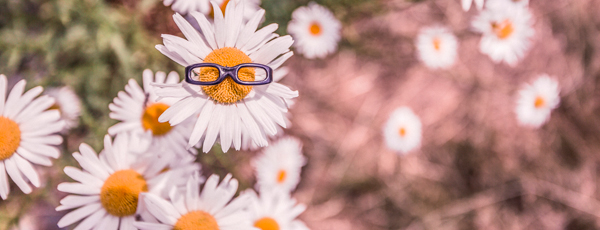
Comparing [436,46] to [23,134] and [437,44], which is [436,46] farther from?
[23,134]

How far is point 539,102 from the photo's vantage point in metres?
3.09

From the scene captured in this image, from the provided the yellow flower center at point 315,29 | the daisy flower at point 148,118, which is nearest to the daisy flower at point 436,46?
the yellow flower center at point 315,29

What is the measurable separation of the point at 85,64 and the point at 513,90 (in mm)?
3848

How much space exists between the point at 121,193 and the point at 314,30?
1.66 meters

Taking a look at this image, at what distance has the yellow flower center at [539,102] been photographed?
3.09 meters

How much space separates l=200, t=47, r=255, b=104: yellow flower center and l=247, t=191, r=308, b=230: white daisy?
2.63 feet

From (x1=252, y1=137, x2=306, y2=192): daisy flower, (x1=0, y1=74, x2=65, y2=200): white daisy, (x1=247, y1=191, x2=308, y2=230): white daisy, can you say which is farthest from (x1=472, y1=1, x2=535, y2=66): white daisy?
(x1=0, y1=74, x2=65, y2=200): white daisy

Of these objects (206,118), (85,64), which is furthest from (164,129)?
(85,64)

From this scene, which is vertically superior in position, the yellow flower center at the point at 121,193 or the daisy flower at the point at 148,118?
the daisy flower at the point at 148,118

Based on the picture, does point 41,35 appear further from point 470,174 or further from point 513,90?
point 513,90

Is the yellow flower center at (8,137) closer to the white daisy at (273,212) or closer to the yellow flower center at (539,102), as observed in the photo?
the white daisy at (273,212)

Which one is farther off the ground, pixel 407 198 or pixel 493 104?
pixel 493 104

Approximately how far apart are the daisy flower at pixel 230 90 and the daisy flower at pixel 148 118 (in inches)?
12.8

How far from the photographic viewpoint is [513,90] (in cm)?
348
